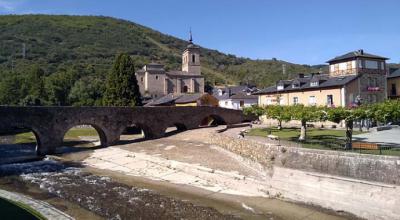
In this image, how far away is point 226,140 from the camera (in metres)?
37.4

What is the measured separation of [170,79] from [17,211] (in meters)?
88.3

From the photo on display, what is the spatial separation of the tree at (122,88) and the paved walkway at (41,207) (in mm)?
Result: 36638

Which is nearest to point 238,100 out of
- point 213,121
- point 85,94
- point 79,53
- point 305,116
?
point 213,121

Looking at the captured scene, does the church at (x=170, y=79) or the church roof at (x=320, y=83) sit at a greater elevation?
the church at (x=170, y=79)

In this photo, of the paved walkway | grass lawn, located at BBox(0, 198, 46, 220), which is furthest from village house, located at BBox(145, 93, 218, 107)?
grass lawn, located at BBox(0, 198, 46, 220)

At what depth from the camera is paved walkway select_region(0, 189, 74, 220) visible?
1835 cm

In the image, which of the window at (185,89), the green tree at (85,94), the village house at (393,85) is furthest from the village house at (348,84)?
the window at (185,89)

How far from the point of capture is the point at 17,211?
18844 millimetres

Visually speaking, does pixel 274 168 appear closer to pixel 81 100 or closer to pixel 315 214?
pixel 315 214

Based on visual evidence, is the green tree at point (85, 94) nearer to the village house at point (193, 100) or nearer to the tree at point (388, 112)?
the village house at point (193, 100)

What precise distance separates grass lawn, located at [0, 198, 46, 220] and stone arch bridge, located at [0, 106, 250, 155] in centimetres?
2055

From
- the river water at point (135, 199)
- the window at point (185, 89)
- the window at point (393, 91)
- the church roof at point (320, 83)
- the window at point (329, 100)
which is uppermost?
the window at point (185, 89)

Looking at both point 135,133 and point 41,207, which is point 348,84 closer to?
point 135,133

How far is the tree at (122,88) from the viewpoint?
195ft
